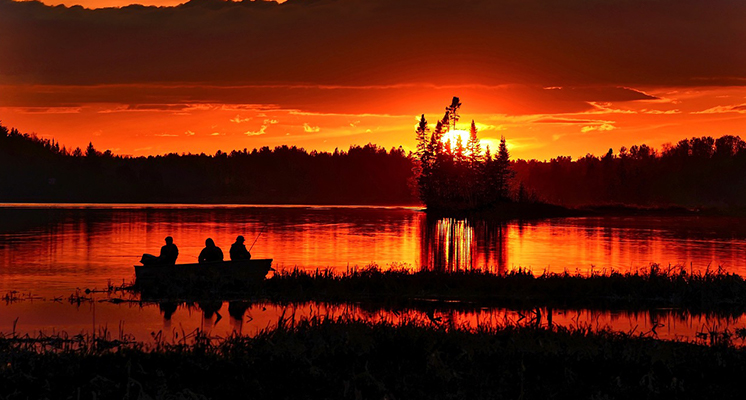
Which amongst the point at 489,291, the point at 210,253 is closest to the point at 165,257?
the point at 210,253

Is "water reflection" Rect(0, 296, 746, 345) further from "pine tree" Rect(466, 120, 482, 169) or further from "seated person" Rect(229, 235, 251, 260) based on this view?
"pine tree" Rect(466, 120, 482, 169)

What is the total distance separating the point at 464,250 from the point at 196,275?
3500cm

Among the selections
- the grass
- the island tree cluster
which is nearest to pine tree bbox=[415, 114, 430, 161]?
the island tree cluster

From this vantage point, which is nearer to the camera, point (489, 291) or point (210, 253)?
point (210, 253)

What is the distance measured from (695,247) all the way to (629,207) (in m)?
103

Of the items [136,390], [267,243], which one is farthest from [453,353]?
[267,243]

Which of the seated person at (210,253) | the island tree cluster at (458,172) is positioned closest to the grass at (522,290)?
the seated person at (210,253)

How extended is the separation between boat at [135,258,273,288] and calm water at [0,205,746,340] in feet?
7.41

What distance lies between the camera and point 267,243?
6900 cm

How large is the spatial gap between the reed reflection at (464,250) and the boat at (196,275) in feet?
30.7

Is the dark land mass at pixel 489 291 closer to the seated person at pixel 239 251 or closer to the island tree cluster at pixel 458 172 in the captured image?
the seated person at pixel 239 251

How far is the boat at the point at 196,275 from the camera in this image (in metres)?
32.8

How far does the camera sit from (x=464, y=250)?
213ft

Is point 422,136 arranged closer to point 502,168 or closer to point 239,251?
point 502,168
